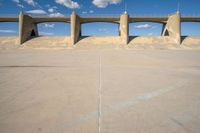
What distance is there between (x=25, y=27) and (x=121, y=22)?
806 inches

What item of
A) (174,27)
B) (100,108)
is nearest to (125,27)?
(174,27)

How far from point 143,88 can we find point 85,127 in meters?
2.22

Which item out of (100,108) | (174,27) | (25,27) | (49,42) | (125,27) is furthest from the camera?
(25,27)

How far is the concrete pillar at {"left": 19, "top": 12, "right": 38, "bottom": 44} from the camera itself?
32.5m

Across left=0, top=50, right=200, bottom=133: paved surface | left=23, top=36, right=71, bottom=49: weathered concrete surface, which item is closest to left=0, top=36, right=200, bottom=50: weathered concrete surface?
left=23, top=36, right=71, bottom=49: weathered concrete surface

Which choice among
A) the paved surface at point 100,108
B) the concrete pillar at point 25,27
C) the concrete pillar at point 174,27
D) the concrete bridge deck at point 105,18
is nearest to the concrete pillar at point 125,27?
the concrete bridge deck at point 105,18

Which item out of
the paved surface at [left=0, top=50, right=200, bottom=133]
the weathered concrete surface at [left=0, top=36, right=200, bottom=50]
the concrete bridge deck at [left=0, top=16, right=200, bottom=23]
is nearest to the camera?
the paved surface at [left=0, top=50, right=200, bottom=133]

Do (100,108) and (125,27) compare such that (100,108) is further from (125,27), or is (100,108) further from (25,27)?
(25,27)

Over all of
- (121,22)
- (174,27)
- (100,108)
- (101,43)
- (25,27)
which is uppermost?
(121,22)

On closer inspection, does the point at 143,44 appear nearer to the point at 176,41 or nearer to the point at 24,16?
the point at 176,41

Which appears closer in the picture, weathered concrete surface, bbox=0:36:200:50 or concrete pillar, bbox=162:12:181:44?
weathered concrete surface, bbox=0:36:200:50

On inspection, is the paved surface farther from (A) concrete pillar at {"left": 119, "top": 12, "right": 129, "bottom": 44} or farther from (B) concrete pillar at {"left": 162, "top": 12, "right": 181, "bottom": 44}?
(B) concrete pillar at {"left": 162, "top": 12, "right": 181, "bottom": 44}

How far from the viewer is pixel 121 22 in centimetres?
3412

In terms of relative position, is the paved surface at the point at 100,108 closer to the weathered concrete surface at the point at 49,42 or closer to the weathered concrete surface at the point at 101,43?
the weathered concrete surface at the point at 101,43
